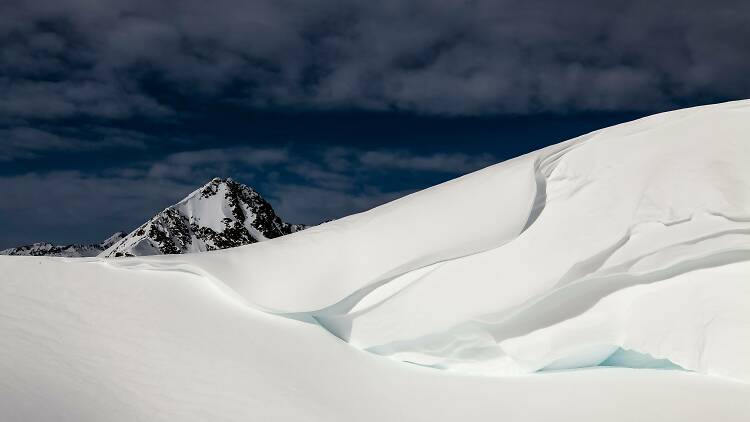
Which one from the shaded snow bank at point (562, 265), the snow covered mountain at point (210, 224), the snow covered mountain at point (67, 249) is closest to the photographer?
the shaded snow bank at point (562, 265)

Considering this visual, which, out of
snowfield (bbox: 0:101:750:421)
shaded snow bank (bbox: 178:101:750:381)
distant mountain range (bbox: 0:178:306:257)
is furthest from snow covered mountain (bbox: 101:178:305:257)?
snowfield (bbox: 0:101:750:421)

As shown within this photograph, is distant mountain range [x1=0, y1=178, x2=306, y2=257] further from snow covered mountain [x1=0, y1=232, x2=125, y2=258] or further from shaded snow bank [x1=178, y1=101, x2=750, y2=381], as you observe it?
shaded snow bank [x1=178, y1=101, x2=750, y2=381]

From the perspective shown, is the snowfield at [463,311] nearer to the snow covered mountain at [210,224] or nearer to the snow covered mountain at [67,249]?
the snow covered mountain at [210,224]

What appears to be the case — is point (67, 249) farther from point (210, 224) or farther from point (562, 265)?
point (562, 265)

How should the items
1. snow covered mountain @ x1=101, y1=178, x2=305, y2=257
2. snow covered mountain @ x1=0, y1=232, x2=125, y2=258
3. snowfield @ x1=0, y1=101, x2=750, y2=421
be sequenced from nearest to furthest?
1. snowfield @ x1=0, y1=101, x2=750, y2=421
2. snow covered mountain @ x1=101, y1=178, x2=305, y2=257
3. snow covered mountain @ x1=0, y1=232, x2=125, y2=258

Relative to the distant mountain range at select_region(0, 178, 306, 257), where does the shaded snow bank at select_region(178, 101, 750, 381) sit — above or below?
below

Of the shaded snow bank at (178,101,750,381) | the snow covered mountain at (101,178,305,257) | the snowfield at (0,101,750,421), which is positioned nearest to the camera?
the snowfield at (0,101,750,421)

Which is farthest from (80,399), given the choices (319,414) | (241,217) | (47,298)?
(241,217)

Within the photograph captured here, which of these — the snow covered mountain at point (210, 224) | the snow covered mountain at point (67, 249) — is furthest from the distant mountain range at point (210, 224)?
the snow covered mountain at point (67, 249)

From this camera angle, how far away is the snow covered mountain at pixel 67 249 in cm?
15823

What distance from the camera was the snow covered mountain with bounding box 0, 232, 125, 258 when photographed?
15823 cm

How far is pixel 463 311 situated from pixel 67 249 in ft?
635

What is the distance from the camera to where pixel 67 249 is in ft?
582

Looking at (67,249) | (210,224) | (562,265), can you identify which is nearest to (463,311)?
(562,265)
